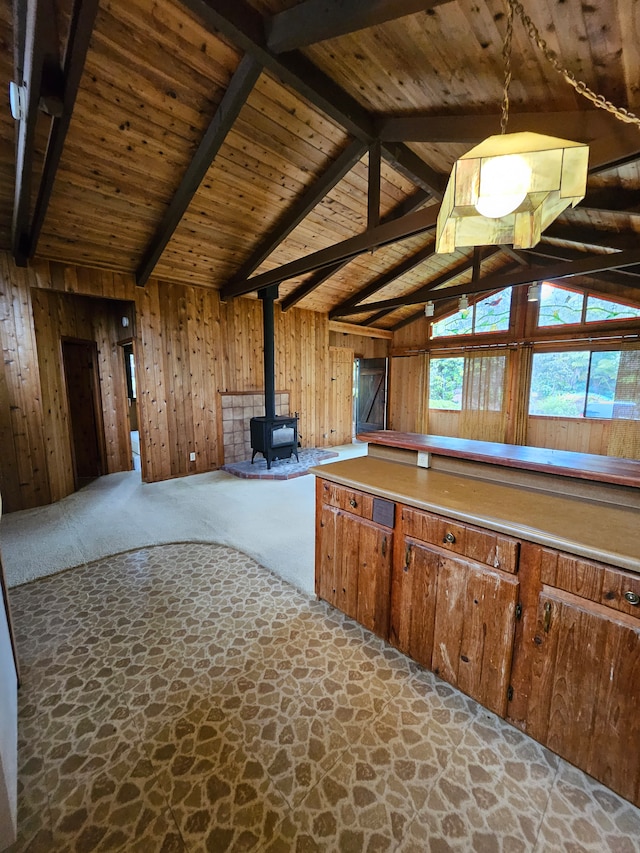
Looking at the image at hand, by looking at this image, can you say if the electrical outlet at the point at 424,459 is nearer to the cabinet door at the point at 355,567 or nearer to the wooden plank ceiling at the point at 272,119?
the cabinet door at the point at 355,567

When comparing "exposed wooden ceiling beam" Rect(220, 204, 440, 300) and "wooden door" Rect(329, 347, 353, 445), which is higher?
"exposed wooden ceiling beam" Rect(220, 204, 440, 300)

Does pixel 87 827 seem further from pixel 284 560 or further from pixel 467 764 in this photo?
pixel 284 560

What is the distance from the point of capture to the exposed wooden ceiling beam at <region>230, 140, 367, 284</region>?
10.9 ft

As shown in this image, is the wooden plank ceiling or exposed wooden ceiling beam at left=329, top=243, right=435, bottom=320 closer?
the wooden plank ceiling

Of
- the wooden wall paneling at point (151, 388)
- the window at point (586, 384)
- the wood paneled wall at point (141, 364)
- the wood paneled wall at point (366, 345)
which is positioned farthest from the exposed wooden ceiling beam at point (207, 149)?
the window at point (586, 384)

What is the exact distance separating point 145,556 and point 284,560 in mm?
1198

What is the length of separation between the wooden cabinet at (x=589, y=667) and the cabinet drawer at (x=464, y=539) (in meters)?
0.13

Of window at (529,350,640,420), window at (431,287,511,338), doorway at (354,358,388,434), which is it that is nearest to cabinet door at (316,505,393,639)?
window at (431,287,511,338)

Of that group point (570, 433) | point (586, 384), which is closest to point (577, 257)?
point (586, 384)

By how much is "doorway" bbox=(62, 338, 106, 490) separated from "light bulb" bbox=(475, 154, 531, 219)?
220 inches

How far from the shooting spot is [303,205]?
3.97 metres

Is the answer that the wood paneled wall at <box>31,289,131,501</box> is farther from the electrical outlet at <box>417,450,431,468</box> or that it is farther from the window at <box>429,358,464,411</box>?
the window at <box>429,358,464,411</box>

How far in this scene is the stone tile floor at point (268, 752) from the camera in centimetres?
114

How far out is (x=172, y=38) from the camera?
7.50ft
